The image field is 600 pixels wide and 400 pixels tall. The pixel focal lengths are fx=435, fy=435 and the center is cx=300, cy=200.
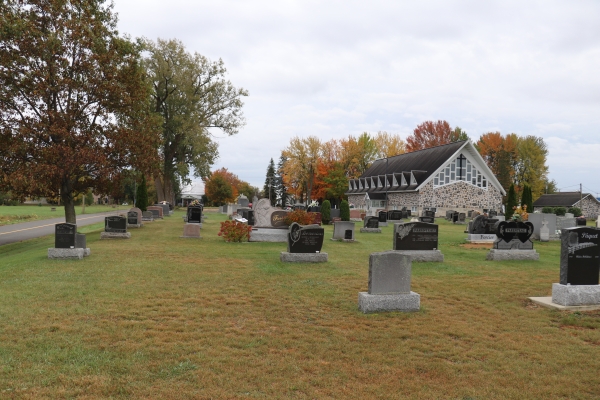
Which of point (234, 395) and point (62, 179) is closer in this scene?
point (234, 395)

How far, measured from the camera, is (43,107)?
17.9 m

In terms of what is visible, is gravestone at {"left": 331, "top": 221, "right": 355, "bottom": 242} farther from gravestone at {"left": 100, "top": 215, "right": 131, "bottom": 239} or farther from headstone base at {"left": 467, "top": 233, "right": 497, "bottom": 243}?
gravestone at {"left": 100, "top": 215, "right": 131, "bottom": 239}

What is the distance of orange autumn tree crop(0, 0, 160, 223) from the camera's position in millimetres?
16734

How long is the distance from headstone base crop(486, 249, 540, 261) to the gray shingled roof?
5083 cm

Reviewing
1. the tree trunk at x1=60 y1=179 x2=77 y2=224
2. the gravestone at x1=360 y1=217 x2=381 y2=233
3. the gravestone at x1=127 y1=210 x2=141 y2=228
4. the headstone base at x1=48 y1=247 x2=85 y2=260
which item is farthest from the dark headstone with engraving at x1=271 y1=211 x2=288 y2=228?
the gravestone at x1=127 y1=210 x2=141 y2=228

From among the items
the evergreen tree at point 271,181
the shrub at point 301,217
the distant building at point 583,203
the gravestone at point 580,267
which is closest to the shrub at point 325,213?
the shrub at point 301,217

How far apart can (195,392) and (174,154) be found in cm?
4143

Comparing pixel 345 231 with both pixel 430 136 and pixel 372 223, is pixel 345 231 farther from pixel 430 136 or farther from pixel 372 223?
pixel 430 136

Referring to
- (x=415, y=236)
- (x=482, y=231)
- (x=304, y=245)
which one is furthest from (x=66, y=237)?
(x=482, y=231)

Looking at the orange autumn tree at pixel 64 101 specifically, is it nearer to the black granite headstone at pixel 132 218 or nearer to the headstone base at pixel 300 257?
the black granite headstone at pixel 132 218

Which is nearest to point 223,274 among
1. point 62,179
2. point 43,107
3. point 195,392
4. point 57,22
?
point 195,392

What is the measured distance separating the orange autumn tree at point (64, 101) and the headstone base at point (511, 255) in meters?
14.9

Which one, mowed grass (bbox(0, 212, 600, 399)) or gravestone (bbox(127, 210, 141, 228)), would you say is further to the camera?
gravestone (bbox(127, 210, 141, 228))

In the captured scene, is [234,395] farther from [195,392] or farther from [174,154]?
[174,154]
